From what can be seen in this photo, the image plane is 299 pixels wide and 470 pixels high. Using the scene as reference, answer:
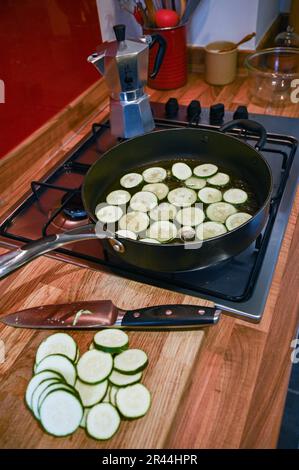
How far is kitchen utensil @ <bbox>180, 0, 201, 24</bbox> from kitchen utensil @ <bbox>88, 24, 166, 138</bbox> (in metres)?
0.27

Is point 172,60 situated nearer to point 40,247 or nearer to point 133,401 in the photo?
point 40,247

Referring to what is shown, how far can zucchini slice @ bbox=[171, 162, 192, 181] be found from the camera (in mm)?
1019

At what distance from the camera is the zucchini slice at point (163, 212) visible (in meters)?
0.91

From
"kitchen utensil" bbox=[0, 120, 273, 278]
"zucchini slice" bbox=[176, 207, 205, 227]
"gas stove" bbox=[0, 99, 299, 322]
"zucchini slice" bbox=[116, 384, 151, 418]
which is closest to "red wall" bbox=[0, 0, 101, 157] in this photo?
"gas stove" bbox=[0, 99, 299, 322]

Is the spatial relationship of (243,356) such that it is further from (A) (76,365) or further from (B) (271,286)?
(A) (76,365)

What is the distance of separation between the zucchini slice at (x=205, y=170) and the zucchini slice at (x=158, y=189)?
93 millimetres

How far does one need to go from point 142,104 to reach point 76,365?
74 centimetres

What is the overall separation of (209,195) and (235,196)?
6 cm

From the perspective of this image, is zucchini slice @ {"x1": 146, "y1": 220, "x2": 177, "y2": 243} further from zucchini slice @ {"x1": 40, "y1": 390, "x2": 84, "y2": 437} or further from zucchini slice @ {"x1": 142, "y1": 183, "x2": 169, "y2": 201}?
zucchini slice @ {"x1": 40, "y1": 390, "x2": 84, "y2": 437}

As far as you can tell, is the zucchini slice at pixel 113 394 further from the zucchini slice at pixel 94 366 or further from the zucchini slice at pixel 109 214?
the zucchini slice at pixel 109 214

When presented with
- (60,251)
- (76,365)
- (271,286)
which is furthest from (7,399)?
(271,286)

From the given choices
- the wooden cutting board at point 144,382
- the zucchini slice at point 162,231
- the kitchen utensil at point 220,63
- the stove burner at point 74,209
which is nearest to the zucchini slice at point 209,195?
the zucchini slice at point 162,231

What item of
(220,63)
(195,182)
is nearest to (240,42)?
(220,63)
